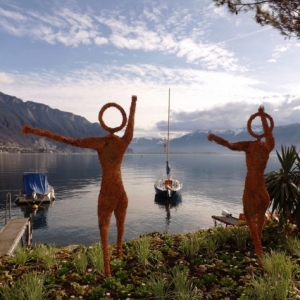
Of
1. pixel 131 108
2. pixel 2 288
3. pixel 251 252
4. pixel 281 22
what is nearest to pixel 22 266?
pixel 2 288

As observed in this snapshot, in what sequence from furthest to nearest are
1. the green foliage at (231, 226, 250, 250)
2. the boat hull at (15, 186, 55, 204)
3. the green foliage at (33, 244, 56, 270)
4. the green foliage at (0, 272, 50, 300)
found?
the boat hull at (15, 186, 55, 204)
the green foliage at (231, 226, 250, 250)
the green foliage at (33, 244, 56, 270)
the green foliage at (0, 272, 50, 300)

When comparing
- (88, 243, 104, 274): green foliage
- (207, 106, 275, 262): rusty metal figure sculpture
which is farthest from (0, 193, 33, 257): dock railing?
(207, 106, 275, 262): rusty metal figure sculpture

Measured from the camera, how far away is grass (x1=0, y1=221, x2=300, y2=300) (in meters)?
4.98

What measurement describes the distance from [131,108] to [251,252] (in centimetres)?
455

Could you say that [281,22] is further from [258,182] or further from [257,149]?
[258,182]

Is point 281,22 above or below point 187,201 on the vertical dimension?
above

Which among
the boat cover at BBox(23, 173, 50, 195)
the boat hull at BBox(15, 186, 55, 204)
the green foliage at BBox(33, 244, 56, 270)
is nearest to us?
the green foliage at BBox(33, 244, 56, 270)

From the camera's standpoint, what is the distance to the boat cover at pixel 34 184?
42.9m

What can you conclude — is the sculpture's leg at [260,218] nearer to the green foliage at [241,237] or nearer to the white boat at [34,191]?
the green foliage at [241,237]

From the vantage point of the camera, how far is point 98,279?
19.0 feet

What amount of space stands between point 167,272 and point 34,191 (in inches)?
1606

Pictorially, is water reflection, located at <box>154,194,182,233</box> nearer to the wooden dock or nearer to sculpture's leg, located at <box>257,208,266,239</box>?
the wooden dock

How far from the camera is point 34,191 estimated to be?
42.9 metres

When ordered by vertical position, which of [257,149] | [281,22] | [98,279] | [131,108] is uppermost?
[281,22]
